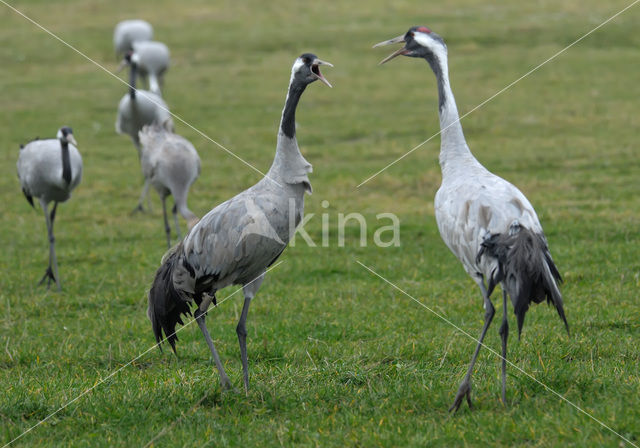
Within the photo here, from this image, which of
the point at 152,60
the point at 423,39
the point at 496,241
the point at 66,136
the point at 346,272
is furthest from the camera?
the point at 152,60

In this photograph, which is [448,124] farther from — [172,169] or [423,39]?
[172,169]

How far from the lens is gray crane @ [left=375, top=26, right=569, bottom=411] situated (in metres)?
4.71

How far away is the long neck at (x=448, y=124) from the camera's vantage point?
5.89 meters

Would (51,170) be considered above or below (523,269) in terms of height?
above

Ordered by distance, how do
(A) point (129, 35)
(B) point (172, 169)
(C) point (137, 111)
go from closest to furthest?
(B) point (172, 169), (C) point (137, 111), (A) point (129, 35)

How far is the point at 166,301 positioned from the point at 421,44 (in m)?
2.54

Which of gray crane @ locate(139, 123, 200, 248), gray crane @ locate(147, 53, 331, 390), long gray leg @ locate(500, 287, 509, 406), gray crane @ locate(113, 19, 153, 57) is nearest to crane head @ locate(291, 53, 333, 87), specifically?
gray crane @ locate(147, 53, 331, 390)

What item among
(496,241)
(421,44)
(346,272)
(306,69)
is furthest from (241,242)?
(346,272)

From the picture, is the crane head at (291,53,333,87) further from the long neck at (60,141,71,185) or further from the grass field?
the long neck at (60,141,71,185)

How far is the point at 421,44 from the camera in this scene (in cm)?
610

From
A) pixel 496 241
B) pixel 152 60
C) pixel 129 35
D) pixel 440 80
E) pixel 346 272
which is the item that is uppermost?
pixel 129 35

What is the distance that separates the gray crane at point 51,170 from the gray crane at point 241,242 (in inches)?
132

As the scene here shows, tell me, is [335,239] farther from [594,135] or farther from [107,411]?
[594,135]

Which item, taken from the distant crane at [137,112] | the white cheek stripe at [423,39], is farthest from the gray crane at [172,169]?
the white cheek stripe at [423,39]
